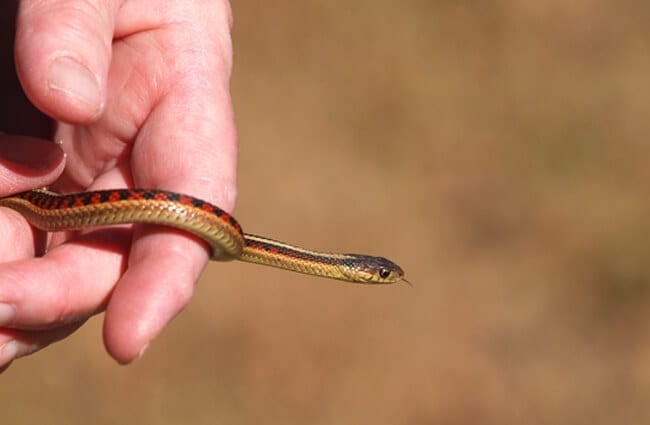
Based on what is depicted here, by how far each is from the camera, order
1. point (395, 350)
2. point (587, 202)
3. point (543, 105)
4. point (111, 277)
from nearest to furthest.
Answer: point (111, 277) → point (395, 350) → point (587, 202) → point (543, 105)

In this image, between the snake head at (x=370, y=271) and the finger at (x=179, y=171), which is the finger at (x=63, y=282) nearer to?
the finger at (x=179, y=171)

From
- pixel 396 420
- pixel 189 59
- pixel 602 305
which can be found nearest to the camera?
pixel 189 59

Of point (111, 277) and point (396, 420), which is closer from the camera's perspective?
point (111, 277)

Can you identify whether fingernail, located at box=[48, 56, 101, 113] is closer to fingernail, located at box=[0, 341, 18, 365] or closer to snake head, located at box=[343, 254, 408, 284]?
fingernail, located at box=[0, 341, 18, 365]

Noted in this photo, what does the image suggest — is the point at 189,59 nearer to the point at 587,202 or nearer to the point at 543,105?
the point at 587,202

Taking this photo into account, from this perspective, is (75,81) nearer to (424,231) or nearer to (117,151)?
(117,151)

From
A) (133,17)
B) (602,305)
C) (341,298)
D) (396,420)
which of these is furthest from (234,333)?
(133,17)

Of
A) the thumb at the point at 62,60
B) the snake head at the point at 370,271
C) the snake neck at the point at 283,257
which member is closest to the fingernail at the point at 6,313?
the thumb at the point at 62,60
